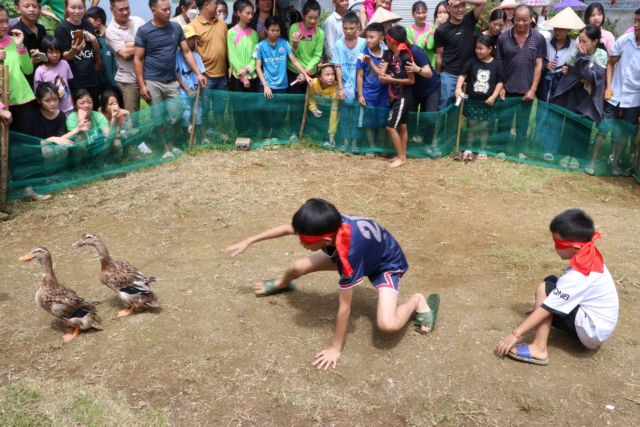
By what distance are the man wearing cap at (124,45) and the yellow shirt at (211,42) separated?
77cm

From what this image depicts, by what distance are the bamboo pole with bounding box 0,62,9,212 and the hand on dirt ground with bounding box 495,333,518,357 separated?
519 centimetres

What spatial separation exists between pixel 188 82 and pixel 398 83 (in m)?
2.85

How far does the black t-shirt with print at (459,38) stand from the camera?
7.87 metres

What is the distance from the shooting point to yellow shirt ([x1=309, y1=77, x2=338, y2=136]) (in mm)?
8383

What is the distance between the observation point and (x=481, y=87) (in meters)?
7.91

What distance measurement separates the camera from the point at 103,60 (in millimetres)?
7684

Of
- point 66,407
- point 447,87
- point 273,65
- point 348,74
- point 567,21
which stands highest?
point 567,21

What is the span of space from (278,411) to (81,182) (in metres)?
4.56

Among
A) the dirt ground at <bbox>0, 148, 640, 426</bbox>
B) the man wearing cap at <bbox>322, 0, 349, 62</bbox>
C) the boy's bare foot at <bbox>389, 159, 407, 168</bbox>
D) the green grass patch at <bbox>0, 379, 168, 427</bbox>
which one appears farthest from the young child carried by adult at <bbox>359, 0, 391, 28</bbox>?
the green grass patch at <bbox>0, 379, 168, 427</bbox>

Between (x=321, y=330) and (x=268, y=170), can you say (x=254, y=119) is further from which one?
(x=321, y=330)

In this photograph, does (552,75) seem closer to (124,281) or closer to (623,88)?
(623,88)

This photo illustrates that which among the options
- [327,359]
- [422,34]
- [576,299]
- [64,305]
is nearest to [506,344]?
[576,299]

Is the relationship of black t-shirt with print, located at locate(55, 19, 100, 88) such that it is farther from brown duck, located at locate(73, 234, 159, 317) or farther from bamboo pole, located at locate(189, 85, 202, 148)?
brown duck, located at locate(73, 234, 159, 317)

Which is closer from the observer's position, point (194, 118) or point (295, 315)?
point (295, 315)
